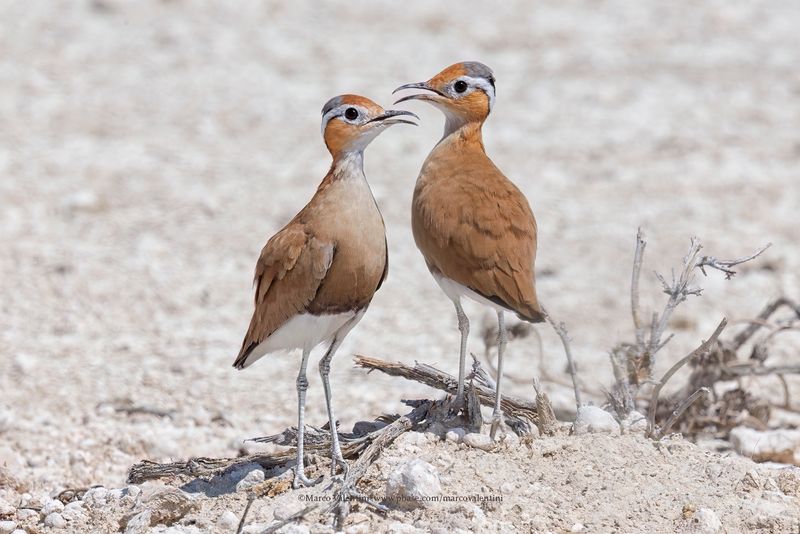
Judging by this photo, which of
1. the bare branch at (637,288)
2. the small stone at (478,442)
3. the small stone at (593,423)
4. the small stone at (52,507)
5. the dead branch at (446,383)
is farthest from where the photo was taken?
the bare branch at (637,288)

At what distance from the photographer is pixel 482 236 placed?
17.6 ft

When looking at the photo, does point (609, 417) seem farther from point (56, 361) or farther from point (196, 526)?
point (56, 361)

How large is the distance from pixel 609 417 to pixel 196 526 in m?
1.85

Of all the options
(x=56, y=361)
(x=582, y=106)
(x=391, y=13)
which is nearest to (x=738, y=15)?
(x=582, y=106)

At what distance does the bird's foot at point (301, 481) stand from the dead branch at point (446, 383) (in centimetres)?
66

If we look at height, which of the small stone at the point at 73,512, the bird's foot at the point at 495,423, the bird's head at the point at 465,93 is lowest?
the small stone at the point at 73,512

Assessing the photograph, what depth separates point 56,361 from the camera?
7.84 metres

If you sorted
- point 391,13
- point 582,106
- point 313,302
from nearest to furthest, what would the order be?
point 313,302 → point 582,106 → point 391,13

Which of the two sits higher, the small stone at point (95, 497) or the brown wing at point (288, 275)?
the brown wing at point (288, 275)

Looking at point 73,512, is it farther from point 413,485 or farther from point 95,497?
point 413,485

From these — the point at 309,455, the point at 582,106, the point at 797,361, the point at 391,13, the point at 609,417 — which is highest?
the point at 391,13

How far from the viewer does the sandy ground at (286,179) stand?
756 centimetres

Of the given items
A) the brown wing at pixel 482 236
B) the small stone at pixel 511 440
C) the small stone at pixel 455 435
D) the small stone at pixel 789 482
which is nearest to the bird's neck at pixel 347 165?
the brown wing at pixel 482 236

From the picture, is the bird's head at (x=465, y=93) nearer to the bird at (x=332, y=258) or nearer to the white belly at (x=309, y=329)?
the bird at (x=332, y=258)
